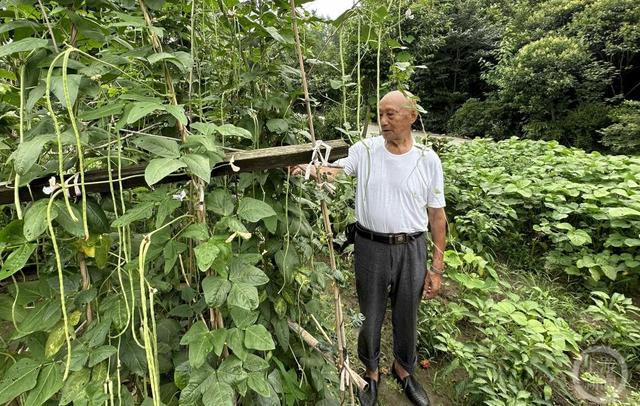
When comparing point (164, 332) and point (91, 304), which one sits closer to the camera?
point (91, 304)

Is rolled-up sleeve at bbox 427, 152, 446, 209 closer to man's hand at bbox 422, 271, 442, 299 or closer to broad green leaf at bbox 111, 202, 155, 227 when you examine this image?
man's hand at bbox 422, 271, 442, 299

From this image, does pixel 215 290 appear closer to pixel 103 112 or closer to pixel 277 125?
pixel 103 112

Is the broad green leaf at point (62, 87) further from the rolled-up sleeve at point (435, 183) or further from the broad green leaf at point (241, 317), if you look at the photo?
the rolled-up sleeve at point (435, 183)

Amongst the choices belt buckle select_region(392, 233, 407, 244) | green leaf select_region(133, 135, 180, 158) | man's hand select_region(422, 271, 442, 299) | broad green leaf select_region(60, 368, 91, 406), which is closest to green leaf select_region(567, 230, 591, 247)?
man's hand select_region(422, 271, 442, 299)

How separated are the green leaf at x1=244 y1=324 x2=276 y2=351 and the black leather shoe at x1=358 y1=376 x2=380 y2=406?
1.24 metres

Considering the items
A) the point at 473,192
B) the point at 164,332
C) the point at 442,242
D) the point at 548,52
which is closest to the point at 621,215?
the point at 473,192

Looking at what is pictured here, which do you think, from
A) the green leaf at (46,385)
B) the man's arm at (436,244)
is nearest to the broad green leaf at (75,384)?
the green leaf at (46,385)

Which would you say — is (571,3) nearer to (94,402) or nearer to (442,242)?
(442,242)

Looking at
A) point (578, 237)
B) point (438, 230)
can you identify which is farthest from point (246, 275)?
point (578, 237)

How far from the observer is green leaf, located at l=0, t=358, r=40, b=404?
30.3 inches

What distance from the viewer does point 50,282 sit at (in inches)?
33.5

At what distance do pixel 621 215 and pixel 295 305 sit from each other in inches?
117

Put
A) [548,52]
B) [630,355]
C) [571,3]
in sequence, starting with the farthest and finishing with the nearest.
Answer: [571,3] < [548,52] < [630,355]

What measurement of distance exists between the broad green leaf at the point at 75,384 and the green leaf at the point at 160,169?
494mm
